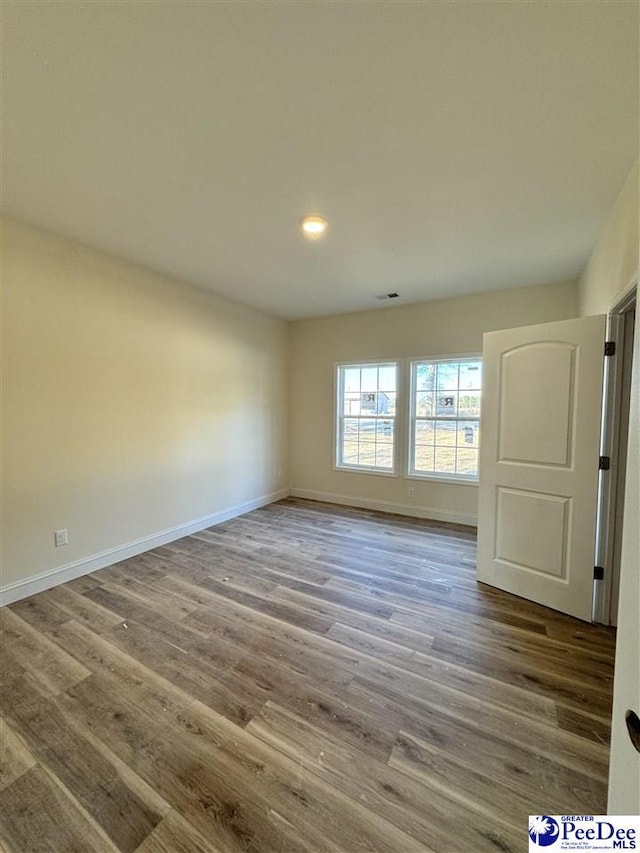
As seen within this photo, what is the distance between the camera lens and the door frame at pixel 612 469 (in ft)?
7.29

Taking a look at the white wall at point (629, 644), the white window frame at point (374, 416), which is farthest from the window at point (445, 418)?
the white wall at point (629, 644)

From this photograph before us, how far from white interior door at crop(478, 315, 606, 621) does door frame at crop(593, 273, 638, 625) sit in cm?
6

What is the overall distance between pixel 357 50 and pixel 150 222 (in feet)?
5.92

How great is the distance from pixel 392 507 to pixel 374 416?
1258mm

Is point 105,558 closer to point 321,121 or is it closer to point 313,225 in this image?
point 313,225

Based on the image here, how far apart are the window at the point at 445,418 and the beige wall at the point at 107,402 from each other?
7.45 feet

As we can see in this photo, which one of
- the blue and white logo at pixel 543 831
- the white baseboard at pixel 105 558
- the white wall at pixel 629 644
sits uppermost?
the white wall at pixel 629 644

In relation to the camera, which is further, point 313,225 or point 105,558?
point 105,558

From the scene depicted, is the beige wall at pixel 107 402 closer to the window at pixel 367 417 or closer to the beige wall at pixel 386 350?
the beige wall at pixel 386 350

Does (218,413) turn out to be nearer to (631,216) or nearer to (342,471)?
(342,471)

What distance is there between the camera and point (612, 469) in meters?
2.26

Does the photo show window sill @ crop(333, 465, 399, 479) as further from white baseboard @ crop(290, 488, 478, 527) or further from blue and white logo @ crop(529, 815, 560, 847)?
blue and white logo @ crop(529, 815, 560, 847)

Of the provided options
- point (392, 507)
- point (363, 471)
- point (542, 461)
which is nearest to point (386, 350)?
point (363, 471)

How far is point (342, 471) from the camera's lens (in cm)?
497
